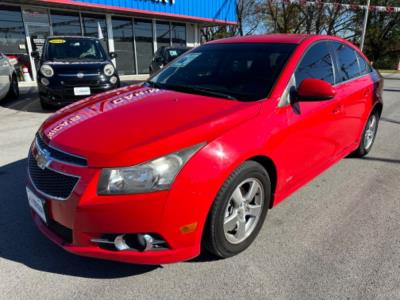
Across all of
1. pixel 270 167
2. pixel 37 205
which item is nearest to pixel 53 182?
pixel 37 205

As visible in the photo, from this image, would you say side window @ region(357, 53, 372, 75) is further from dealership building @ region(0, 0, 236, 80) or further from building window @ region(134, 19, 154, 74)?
building window @ region(134, 19, 154, 74)

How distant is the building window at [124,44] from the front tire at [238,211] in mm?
14826

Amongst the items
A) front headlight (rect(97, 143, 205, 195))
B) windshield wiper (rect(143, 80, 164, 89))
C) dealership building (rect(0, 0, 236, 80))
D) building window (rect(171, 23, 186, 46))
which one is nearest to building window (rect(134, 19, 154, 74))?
dealership building (rect(0, 0, 236, 80))

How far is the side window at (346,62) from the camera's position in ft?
11.9

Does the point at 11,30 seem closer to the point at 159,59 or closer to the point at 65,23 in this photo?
the point at 65,23

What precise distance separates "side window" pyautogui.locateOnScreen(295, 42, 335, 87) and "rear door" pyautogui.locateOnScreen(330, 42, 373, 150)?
0.18 meters

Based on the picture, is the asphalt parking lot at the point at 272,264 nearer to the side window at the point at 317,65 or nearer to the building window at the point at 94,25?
the side window at the point at 317,65

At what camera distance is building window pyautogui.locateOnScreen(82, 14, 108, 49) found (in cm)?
1454

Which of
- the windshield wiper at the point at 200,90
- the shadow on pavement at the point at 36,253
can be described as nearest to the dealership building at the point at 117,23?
the shadow on pavement at the point at 36,253

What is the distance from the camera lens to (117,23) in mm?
15734

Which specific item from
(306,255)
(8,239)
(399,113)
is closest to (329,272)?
(306,255)

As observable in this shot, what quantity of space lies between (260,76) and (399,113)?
6567 mm

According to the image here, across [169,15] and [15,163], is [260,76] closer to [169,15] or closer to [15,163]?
[15,163]

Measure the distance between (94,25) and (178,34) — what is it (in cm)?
540
